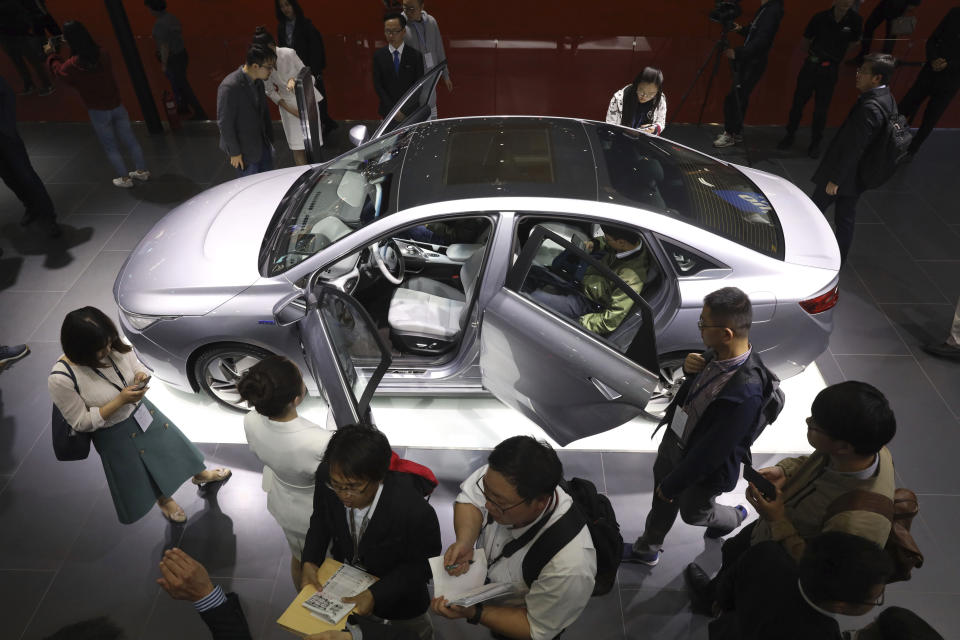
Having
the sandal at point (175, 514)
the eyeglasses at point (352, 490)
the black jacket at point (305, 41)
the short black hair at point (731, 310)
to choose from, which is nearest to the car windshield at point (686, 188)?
the short black hair at point (731, 310)

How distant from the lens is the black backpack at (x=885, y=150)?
4527mm

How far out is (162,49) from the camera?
23.8 ft

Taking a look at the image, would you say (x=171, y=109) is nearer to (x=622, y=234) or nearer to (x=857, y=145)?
(x=622, y=234)

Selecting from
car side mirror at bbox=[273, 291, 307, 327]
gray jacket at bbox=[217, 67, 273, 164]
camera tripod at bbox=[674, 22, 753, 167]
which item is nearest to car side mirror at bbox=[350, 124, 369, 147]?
gray jacket at bbox=[217, 67, 273, 164]

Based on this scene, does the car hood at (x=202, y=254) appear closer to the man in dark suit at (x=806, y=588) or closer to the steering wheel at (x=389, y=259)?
the steering wheel at (x=389, y=259)

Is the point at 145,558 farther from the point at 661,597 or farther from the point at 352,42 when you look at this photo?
the point at 352,42

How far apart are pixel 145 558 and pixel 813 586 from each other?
3.26 meters

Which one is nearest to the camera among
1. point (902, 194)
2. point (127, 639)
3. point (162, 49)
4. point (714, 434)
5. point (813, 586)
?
point (813, 586)

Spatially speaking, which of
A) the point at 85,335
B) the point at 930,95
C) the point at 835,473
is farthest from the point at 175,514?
the point at 930,95

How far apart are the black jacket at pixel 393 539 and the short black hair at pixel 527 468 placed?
1.21 ft

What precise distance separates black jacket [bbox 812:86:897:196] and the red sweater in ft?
19.9

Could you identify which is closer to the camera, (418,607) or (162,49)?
(418,607)

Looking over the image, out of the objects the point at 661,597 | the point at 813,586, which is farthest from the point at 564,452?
the point at 813,586

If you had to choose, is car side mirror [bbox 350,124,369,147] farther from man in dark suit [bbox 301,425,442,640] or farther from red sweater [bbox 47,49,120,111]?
man in dark suit [bbox 301,425,442,640]
